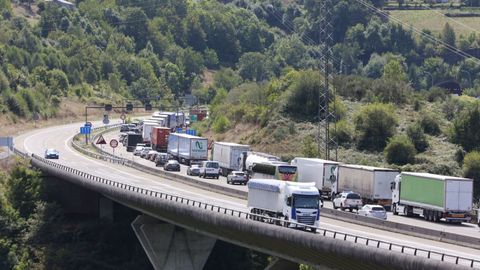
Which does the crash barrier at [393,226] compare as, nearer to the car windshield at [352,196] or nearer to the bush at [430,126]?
the car windshield at [352,196]

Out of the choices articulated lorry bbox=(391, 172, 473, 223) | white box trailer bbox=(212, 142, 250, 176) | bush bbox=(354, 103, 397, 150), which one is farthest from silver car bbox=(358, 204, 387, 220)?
bush bbox=(354, 103, 397, 150)

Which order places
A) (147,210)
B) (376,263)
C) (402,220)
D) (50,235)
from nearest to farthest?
(376,263) → (402,220) → (147,210) → (50,235)

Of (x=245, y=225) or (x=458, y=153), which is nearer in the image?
(x=245, y=225)

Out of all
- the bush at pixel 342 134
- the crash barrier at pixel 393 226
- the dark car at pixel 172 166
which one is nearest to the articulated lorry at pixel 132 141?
the bush at pixel 342 134

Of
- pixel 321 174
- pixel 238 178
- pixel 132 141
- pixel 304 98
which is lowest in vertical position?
pixel 132 141

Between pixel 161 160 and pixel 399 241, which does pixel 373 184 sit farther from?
pixel 161 160

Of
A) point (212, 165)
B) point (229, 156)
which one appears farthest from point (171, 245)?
point (229, 156)

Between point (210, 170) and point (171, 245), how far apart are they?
79.6 feet

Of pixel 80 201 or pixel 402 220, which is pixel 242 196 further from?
pixel 80 201

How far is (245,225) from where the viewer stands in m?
48.9

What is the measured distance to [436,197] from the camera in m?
62.8

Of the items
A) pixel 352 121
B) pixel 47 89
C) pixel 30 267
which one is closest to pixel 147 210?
pixel 30 267

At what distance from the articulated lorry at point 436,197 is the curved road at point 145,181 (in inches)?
165

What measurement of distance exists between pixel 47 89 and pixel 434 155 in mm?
86658
